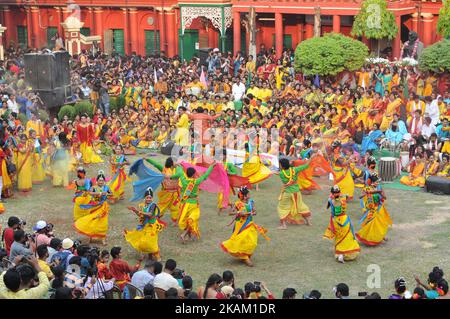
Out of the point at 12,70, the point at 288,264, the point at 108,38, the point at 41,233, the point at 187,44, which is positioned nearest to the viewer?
the point at 41,233

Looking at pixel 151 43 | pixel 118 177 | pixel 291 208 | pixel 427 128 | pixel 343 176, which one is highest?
pixel 151 43

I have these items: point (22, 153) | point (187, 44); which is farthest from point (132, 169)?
point (187, 44)

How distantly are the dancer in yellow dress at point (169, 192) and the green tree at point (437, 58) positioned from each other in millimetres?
11536

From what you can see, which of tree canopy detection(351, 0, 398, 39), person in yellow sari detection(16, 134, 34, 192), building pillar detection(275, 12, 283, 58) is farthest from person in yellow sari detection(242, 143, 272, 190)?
building pillar detection(275, 12, 283, 58)

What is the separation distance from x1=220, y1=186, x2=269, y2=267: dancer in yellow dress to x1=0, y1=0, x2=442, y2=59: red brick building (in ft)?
57.2

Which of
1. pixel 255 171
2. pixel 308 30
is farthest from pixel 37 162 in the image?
pixel 308 30

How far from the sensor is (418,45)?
1164 inches

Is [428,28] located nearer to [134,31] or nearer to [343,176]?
[134,31]

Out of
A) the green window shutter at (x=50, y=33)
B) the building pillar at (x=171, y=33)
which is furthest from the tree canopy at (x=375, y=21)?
the green window shutter at (x=50, y=33)

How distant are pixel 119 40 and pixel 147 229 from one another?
25.8m

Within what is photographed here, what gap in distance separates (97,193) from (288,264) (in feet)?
12.4

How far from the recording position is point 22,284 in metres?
10.5

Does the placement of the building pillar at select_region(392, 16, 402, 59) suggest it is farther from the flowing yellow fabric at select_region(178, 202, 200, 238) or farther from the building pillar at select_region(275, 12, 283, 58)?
the flowing yellow fabric at select_region(178, 202, 200, 238)
